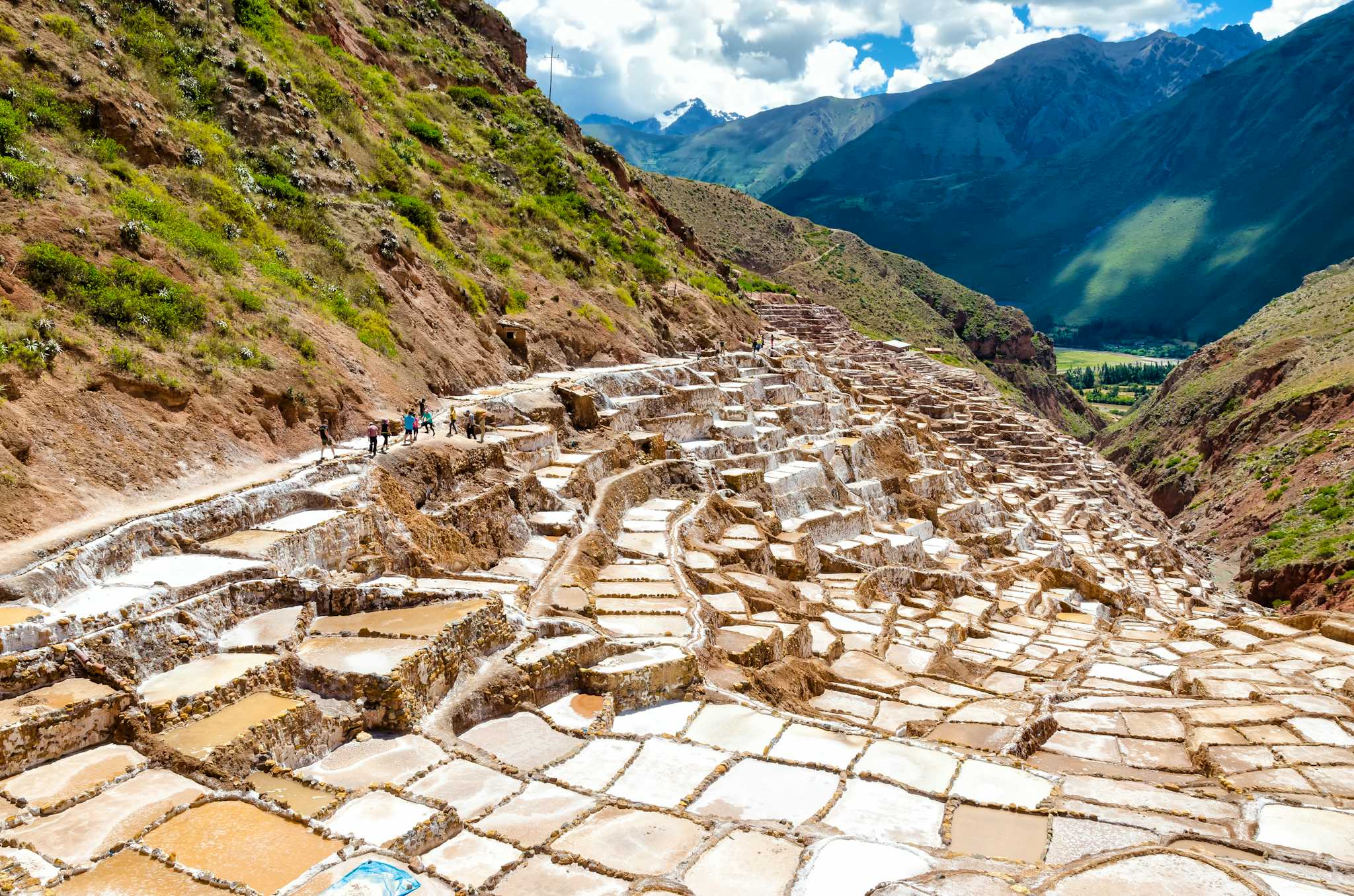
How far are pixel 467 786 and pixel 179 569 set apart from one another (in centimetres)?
434

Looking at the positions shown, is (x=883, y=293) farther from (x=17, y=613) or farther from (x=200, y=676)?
(x=17, y=613)

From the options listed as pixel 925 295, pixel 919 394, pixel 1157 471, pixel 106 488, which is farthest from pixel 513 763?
pixel 925 295

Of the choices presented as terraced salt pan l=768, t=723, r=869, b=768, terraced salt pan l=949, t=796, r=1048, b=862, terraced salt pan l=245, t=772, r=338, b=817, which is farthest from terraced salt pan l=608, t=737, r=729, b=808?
terraced salt pan l=245, t=772, r=338, b=817

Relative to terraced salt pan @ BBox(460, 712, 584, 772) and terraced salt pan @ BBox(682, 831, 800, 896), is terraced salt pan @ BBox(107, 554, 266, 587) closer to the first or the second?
terraced salt pan @ BBox(460, 712, 584, 772)

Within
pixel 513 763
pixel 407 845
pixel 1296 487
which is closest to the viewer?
pixel 407 845

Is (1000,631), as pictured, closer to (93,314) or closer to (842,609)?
(842,609)

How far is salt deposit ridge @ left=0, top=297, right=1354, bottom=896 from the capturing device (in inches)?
268

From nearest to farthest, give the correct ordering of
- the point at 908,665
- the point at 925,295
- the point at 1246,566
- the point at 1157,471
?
the point at 908,665
the point at 1246,566
the point at 1157,471
the point at 925,295

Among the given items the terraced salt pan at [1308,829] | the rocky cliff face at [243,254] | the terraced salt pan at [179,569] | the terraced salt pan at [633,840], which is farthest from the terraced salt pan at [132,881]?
the terraced salt pan at [1308,829]

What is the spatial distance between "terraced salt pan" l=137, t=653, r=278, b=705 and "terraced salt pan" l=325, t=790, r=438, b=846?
201 cm

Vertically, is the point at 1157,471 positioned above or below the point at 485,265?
below

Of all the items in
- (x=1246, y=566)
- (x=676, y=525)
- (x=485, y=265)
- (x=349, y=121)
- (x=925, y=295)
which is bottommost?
(x=1246, y=566)

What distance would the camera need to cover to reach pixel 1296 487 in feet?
144

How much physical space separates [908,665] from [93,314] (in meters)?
13.7
